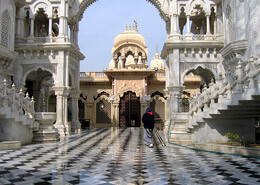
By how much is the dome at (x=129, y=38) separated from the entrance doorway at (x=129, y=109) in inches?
249

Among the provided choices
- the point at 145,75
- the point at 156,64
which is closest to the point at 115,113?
the point at 145,75

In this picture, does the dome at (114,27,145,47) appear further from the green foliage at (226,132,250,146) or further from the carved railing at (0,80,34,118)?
the green foliage at (226,132,250,146)

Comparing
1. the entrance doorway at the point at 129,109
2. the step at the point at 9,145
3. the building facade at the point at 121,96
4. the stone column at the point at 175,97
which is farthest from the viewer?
the entrance doorway at the point at 129,109

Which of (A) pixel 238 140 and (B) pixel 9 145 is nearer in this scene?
(A) pixel 238 140

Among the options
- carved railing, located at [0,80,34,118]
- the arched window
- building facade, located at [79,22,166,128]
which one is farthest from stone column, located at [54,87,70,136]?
building facade, located at [79,22,166,128]

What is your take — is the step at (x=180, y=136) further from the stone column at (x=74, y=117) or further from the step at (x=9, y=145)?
the stone column at (x=74, y=117)

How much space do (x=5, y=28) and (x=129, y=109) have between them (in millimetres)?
13618

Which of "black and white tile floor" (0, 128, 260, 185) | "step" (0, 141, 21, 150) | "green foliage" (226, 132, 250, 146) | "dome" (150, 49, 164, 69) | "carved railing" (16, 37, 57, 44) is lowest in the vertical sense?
"black and white tile floor" (0, 128, 260, 185)

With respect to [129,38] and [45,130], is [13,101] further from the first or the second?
[129,38]

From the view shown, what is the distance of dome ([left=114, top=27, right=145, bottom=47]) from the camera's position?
3030cm

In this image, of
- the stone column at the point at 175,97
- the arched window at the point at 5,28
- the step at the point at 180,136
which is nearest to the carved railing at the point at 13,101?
the arched window at the point at 5,28

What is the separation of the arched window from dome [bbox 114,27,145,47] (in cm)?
1542

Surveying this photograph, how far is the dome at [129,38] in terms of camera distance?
3030 cm

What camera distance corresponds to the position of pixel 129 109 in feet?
87.7
